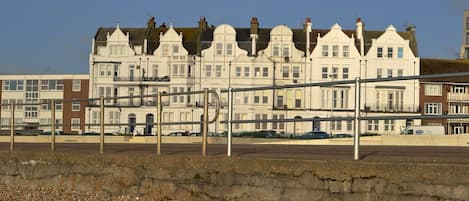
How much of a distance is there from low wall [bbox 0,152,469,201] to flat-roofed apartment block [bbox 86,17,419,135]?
2428 inches

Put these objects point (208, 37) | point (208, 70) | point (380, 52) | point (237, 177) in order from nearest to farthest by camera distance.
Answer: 1. point (237, 177)
2. point (380, 52)
3. point (208, 70)
4. point (208, 37)

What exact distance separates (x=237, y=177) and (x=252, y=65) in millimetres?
67559

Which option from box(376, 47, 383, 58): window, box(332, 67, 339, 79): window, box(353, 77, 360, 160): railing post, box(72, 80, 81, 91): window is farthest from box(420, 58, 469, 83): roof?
box(353, 77, 360, 160): railing post

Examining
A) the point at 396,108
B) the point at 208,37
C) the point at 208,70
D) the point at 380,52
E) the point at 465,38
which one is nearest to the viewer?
the point at 396,108

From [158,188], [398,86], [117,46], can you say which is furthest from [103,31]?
[158,188]

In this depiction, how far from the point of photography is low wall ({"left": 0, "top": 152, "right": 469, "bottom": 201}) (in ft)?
24.1

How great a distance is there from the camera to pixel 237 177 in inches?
359

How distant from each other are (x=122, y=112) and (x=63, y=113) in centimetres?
658

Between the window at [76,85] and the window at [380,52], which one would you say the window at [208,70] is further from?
the window at [380,52]

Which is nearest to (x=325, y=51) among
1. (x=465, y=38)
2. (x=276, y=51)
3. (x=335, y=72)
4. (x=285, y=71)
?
(x=335, y=72)

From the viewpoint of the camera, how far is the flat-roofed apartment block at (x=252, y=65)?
7475cm

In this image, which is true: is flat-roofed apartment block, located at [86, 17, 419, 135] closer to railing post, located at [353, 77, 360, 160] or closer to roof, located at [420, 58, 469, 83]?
roof, located at [420, 58, 469, 83]

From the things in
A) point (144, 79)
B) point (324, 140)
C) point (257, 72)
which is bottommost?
point (324, 140)

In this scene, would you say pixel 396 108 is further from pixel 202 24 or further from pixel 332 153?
pixel 332 153
